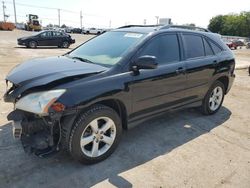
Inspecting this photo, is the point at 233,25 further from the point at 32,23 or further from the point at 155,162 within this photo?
the point at 155,162

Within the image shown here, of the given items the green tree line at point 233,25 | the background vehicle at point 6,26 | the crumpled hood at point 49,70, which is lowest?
the crumpled hood at point 49,70

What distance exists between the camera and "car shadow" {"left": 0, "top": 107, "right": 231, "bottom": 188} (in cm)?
316

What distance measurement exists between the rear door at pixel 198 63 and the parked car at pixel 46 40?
1673 cm

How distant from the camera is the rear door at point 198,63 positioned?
15.6 ft

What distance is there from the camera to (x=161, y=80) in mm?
4172

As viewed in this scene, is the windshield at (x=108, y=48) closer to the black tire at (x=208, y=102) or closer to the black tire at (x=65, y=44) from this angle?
the black tire at (x=208, y=102)

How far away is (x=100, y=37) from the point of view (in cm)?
478

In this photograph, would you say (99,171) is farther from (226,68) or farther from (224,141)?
(226,68)

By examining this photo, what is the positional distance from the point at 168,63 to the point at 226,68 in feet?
6.56

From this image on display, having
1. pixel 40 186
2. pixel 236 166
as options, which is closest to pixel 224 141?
pixel 236 166

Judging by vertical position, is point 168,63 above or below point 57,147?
above

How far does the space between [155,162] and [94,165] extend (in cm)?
84

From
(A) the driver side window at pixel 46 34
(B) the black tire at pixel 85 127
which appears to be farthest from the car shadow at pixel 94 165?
(A) the driver side window at pixel 46 34

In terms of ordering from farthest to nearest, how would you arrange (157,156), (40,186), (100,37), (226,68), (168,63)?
(226,68), (100,37), (168,63), (157,156), (40,186)
